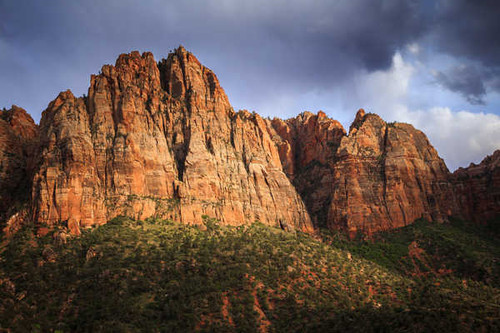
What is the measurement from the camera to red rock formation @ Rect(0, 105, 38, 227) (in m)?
68.9

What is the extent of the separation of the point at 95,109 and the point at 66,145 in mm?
15164

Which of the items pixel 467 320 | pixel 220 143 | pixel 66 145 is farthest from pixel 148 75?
pixel 467 320

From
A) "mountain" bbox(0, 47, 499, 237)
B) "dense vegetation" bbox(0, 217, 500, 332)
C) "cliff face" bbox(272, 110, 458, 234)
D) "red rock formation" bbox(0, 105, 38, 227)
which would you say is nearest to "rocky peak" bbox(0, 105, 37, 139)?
"red rock formation" bbox(0, 105, 38, 227)

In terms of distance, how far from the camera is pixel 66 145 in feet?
229

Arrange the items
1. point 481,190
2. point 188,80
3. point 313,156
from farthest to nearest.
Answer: point 313,156
point 481,190
point 188,80

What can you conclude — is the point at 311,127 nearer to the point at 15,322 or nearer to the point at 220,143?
the point at 220,143

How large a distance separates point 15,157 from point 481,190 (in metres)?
120

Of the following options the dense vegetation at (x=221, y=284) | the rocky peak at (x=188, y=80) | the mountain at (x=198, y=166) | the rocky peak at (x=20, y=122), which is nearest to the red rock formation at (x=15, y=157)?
the rocky peak at (x=20, y=122)

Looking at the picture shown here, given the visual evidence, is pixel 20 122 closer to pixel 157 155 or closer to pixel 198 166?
pixel 157 155

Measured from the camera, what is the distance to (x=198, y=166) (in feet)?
294

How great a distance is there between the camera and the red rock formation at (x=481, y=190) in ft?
337

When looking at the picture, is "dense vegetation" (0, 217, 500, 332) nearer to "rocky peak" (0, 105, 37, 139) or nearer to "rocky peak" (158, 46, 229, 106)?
"rocky peak" (0, 105, 37, 139)

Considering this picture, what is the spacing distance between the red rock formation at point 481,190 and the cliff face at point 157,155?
46500 millimetres

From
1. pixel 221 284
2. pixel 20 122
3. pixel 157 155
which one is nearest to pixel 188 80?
pixel 157 155
